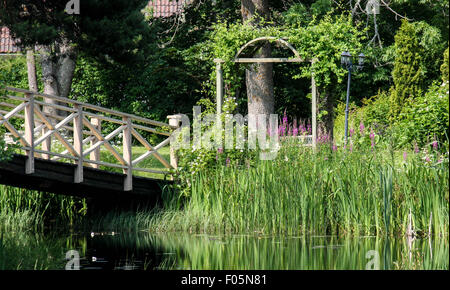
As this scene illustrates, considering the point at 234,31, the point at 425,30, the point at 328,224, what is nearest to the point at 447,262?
the point at 328,224

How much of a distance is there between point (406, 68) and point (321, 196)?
27.0 ft

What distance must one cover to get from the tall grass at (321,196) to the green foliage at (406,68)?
694cm

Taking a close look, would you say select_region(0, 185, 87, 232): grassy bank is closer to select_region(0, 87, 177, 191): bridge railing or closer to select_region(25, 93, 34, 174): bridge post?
select_region(0, 87, 177, 191): bridge railing

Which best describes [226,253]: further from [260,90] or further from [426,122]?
[260,90]

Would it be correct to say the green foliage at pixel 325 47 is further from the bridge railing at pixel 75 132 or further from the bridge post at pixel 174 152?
the bridge railing at pixel 75 132

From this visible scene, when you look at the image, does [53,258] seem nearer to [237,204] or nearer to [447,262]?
[237,204]

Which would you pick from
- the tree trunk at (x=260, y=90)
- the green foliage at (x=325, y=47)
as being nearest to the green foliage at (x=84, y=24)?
the green foliage at (x=325, y=47)

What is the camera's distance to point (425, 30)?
17.9 m

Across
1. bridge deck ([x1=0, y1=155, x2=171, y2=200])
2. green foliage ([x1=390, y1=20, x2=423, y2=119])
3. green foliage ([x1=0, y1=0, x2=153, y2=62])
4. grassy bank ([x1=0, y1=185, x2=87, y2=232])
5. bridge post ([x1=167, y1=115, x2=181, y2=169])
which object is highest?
green foliage ([x1=390, y1=20, x2=423, y2=119])

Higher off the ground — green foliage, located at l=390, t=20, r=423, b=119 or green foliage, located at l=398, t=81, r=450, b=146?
green foliage, located at l=390, t=20, r=423, b=119

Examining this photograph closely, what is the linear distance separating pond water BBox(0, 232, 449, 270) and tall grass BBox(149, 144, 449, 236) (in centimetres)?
25

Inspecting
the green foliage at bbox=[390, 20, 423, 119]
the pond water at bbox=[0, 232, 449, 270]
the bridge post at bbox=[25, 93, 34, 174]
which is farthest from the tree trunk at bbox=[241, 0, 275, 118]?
the bridge post at bbox=[25, 93, 34, 174]

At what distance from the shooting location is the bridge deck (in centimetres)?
992

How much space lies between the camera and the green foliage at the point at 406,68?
54.5 ft
